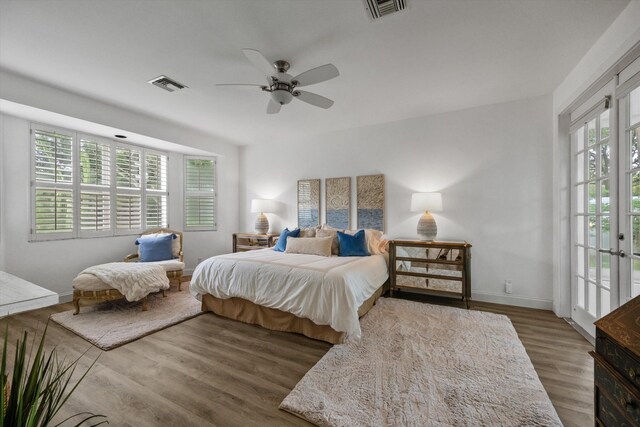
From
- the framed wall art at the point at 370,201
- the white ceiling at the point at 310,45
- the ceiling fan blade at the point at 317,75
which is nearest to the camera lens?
the white ceiling at the point at 310,45

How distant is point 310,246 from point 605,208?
3060 mm

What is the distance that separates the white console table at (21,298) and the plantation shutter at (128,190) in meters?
3.53

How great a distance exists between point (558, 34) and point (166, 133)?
16.6 feet

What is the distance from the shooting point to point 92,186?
4074 mm

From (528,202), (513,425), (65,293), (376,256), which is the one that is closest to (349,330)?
(513,425)

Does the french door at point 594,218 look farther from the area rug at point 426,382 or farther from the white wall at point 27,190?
the white wall at point 27,190

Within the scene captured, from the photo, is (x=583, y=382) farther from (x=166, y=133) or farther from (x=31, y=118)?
(x=31, y=118)

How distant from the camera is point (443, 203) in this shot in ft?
13.0

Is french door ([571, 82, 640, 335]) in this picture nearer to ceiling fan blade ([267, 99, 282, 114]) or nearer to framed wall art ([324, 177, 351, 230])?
framed wall art ([324, 177, 351, 230])

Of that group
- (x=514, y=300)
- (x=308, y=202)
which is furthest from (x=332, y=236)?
(x=514, y=300)

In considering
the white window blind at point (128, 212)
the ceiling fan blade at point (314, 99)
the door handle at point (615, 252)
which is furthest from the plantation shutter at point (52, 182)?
Answer: the door handle at point (615, 252)

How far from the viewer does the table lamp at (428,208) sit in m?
3.65

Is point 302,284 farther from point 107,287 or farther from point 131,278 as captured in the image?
point 107,287

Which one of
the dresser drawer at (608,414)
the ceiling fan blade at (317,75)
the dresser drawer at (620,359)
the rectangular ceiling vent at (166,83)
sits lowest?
the dresser drawer at (608,414)
